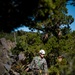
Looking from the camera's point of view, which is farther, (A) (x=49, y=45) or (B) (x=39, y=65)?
(A) (x=49, y=45)

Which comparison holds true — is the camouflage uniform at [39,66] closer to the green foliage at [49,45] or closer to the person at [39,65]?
the person at [39,65]

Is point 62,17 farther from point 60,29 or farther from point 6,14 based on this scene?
point 6,14

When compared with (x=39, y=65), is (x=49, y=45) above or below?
above

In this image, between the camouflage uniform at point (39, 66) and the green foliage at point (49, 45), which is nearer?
the camouflage uniform at point (39, 66)

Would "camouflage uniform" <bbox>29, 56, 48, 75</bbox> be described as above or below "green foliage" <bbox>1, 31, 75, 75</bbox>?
below

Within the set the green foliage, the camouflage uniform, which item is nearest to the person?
the camouflage uniform

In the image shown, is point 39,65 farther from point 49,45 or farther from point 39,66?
point 49,45

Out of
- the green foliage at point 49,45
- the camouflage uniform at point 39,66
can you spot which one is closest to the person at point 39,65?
the camouflage uniform at point 39,66

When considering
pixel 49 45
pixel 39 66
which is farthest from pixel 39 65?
pixel 49 45

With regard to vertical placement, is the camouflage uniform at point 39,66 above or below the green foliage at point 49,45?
below

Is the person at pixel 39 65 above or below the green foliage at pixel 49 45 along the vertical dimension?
below

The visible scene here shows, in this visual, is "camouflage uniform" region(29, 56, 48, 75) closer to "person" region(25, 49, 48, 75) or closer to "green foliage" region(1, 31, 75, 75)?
"person" region(25, 49, 48, 75)

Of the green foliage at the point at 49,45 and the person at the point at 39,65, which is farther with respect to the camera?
the green foliage at the point at 49,45

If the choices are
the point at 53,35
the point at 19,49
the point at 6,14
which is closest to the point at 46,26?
the point at 53,35
